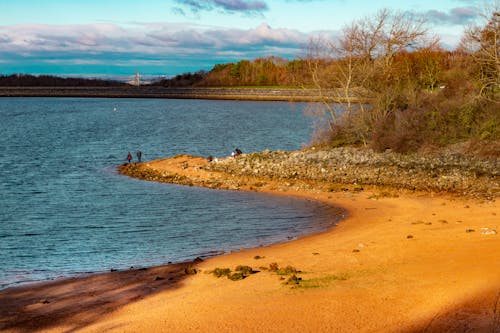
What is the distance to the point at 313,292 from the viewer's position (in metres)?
13.2

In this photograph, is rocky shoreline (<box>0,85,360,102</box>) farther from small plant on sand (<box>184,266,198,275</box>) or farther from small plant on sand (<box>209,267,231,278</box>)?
small plant on sand (<box>209,267,231,278</box>)

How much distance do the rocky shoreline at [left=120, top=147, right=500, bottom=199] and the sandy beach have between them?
23.6 feet

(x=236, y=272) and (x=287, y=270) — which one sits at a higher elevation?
(x=287, y=270)

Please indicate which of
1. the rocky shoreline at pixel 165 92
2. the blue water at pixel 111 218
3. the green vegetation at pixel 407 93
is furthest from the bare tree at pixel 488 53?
the rocky shoreline at pixel 165 92

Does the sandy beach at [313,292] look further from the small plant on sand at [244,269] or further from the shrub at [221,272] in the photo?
the small plant on sand at [244,269]

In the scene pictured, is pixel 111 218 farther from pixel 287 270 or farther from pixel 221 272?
pixel 287 270

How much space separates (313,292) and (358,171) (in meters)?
17.3

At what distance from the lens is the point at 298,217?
23.2m

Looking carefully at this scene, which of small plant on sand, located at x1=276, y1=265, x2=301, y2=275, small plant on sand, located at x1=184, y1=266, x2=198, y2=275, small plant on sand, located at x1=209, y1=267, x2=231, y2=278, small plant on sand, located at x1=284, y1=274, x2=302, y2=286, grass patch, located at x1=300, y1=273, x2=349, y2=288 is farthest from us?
small plant on sand, located at x1=184, y1=266, x2=198, y2=275

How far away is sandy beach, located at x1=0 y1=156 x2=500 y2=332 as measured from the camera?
1174 cm

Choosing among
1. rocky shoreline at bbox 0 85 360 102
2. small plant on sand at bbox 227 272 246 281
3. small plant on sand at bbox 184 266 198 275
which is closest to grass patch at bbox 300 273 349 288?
small plant on sand at bbox 227 272 246 281

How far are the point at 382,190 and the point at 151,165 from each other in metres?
15.1

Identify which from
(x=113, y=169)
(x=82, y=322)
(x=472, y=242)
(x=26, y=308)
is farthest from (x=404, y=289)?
(x=113, y=169)

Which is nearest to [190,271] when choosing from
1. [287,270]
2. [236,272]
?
[236,272]
